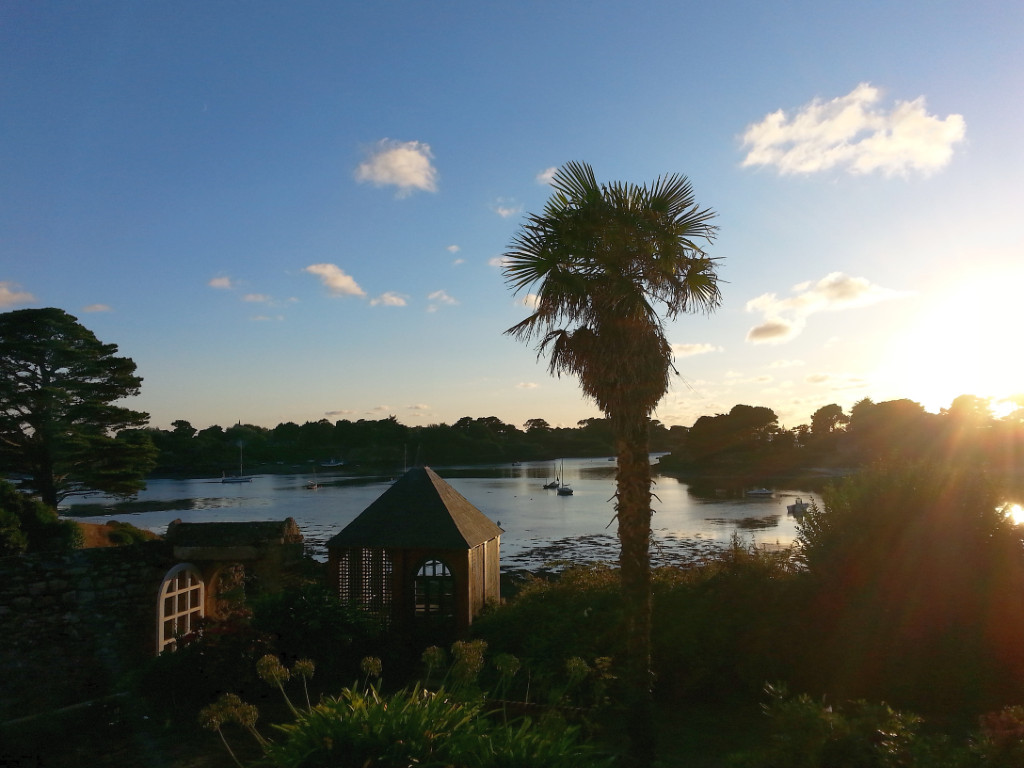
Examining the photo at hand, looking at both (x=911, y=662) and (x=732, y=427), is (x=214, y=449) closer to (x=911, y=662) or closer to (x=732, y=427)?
(x=732, y=427)

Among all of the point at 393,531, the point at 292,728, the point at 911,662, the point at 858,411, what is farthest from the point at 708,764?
the point at 858,411

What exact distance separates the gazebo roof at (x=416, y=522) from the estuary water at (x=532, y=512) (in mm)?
14711

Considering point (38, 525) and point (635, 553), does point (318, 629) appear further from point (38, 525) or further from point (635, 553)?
point (38, 525)

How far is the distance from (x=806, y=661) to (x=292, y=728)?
9.33m

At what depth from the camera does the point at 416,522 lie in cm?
1506

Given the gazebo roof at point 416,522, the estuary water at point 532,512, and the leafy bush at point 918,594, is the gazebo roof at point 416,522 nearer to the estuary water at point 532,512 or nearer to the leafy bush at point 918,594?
the leafy bush at point 918,594

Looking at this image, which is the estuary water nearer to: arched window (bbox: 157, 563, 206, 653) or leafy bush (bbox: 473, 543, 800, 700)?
leafy bush (bbox: 473, 543, 800, 700)

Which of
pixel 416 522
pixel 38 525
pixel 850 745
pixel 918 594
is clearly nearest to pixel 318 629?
pixel 416 522

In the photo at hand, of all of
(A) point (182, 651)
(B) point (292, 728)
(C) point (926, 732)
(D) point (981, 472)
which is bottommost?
(C) point (926, 732)

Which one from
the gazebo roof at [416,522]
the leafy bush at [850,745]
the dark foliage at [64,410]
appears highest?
the dark foliage at [64,410]

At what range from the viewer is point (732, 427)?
456 ft

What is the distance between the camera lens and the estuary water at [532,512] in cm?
5181

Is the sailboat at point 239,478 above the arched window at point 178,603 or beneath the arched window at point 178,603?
beneath

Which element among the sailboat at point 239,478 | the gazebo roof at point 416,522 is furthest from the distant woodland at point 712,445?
the gazebo roof at point 416,522
